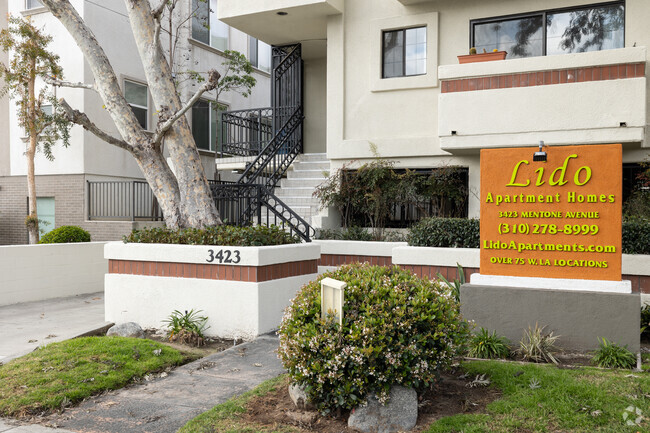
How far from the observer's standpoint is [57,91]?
16281 mm

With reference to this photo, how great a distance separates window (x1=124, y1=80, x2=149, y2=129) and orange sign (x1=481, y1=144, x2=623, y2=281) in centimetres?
1369

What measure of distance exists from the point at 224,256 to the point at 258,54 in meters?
16.8

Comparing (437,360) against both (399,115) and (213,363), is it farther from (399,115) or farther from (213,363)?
(399,115)

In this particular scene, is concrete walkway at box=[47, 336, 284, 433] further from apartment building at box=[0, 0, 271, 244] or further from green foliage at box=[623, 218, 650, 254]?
apartment building at box=[0, 0, 271, 244]

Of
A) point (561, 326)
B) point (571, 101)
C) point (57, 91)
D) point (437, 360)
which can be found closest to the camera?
point (437, 360)

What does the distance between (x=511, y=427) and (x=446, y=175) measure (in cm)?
789

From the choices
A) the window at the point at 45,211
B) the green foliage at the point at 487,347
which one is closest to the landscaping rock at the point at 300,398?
the green foliage at the point at 487,347

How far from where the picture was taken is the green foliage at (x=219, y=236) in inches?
326

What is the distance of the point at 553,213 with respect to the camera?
21.4 ft

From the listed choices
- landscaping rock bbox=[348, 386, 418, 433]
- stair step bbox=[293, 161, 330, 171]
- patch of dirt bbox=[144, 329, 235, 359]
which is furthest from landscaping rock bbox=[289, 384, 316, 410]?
stair step bbox=[293, 161, 330, 171]

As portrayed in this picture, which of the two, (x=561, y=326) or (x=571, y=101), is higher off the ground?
(x=571, y=101)

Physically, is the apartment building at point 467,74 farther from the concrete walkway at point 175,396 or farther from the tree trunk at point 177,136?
the concrete walkway at point 175,396

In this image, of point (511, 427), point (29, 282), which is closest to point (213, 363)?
point (511, 427)

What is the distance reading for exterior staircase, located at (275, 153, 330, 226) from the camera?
12812mm
